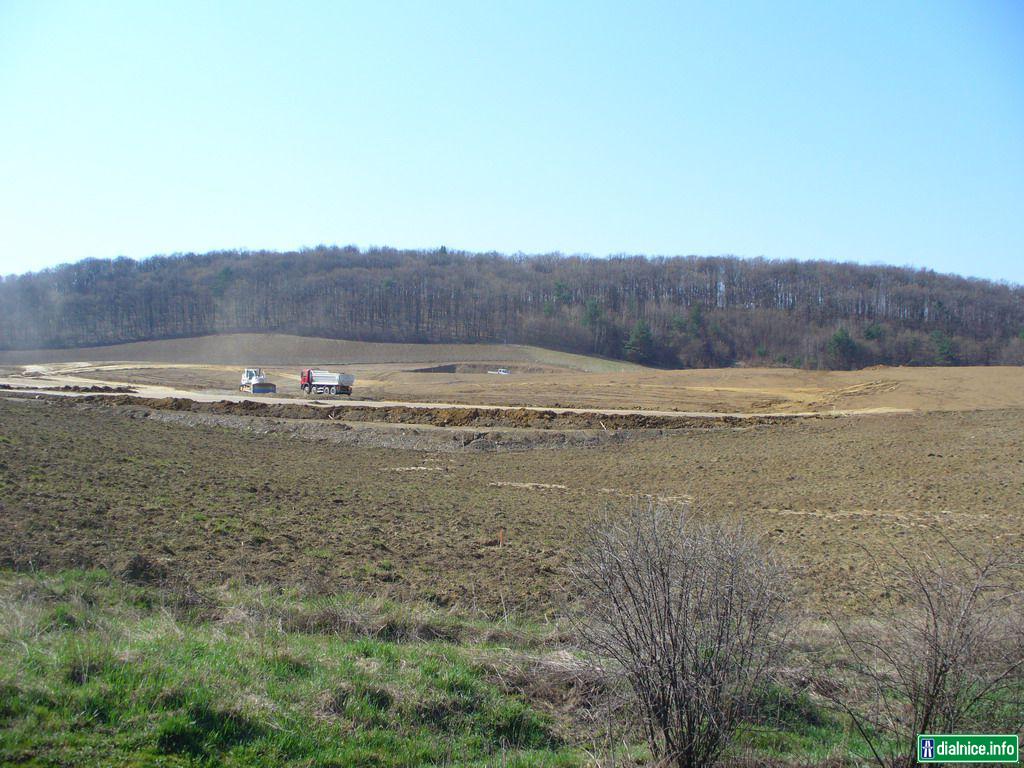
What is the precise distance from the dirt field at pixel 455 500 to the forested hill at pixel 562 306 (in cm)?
8061

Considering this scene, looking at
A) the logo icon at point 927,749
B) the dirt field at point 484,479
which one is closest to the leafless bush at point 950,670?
the logo icon at point 927,749

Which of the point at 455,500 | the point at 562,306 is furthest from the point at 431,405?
the point at 562,306

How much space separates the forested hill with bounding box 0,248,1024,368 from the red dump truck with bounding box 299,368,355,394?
199ft

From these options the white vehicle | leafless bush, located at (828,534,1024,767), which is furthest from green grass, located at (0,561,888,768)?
the white vehicle

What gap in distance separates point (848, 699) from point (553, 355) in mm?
94193

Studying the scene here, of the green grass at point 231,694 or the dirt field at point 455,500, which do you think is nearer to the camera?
the green grass at point 231,694

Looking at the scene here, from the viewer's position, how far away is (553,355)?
100438mm

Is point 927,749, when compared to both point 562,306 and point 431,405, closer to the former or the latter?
point 431,405

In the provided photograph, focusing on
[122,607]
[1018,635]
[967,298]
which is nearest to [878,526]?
[1018,635]

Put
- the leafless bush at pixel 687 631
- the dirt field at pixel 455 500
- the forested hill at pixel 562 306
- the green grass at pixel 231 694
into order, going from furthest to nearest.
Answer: the forested hill at pixel 562 306 → the dirt field at pixel 455 500 → the leafless bush at pixel 687 631 → the green grass at pixel 231 694

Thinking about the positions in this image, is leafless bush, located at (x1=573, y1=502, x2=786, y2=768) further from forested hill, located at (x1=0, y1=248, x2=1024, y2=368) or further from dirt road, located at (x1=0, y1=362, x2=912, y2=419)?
forested hill, located at (x1=0, y1=248, x2=1024, y2=368)

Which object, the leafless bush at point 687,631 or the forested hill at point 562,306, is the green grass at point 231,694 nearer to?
the leafless bush at point 687,631

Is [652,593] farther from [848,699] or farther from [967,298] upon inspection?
[967,298]

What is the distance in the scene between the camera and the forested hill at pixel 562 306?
364ft
